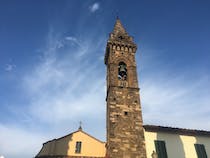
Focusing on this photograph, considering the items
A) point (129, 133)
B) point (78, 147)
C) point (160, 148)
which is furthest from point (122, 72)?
point (78, 147)

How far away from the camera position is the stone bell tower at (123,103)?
14594 millimetres

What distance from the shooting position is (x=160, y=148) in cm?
1502

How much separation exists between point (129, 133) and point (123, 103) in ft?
8.28

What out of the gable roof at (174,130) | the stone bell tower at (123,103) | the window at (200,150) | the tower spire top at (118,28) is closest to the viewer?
the stone bell tower at (123,103)

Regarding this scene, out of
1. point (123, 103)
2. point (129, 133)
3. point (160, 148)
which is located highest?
point (123, 103)

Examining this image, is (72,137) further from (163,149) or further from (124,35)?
(124,35)

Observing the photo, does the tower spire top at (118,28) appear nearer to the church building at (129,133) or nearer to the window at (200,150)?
the church building at (129,133)

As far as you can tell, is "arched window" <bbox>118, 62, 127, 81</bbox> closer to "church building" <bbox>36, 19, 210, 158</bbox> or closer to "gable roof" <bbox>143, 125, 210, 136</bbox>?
"church building" <bbox>36, 19, 210, 158</bbox>

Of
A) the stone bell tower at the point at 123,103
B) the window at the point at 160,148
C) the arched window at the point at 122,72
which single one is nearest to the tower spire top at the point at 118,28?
the stone bell tower at the point at 123,103

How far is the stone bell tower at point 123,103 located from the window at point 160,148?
1101 mm

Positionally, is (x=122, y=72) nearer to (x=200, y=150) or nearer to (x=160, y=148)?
(x=160, y=148)

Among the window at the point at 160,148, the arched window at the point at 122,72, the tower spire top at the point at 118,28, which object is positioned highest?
the tower spire top at the point at 118,28

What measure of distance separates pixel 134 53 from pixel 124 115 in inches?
284

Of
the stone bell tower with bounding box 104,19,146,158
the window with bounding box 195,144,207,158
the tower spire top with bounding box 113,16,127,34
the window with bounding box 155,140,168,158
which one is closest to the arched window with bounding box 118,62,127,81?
the stone bell tower with bounding box 104,19,146,158
